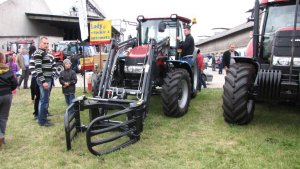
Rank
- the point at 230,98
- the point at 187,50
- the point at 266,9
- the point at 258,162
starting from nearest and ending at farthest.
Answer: the point at 258,162, the point at 230,98, the point at 266,9, the point at 187,50

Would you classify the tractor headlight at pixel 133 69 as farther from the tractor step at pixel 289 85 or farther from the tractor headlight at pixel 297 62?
the tractor headlight at pixel 297 62

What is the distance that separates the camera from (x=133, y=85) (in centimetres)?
653

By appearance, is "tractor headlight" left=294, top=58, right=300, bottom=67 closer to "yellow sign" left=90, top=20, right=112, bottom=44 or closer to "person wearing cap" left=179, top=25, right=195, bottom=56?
"person wearing cap" left=179, top=25, right=195, bottom=56

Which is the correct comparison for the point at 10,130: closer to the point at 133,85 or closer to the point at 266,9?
the point at 133,85

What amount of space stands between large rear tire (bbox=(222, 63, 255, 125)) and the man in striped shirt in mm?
3220

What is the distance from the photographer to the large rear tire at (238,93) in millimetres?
5309

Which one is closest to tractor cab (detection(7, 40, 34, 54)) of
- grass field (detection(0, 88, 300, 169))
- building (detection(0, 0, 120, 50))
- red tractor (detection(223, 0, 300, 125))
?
building (detection(0, 0, 120, 50))

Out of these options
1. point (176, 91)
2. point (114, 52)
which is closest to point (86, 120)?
point (114, 52)

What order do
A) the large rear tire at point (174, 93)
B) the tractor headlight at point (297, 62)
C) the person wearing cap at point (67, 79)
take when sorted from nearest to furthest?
the tractor headlight at point (297, 62) → the large rear tire at point (174, 93) → the person wearing cap at point (67, 79)

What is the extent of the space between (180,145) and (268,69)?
82.7 inches

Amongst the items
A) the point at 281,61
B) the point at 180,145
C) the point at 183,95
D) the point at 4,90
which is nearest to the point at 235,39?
the point at 183,95

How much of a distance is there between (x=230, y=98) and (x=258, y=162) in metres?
1.48

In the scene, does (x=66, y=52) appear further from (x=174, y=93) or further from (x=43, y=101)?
(x=174, y=93)

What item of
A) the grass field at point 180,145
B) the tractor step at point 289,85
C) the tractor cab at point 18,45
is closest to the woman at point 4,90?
the grass field at point 180,145
